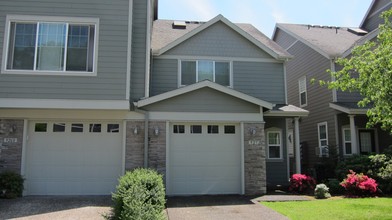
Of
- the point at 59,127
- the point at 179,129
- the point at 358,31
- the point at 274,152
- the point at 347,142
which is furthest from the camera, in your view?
the point at 358,31

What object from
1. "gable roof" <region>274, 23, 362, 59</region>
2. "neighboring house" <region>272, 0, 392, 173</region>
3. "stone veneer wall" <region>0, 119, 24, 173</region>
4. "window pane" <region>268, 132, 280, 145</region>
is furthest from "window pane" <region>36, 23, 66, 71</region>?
Answer: "gable roof" <region>274, 23, 362, 59</region>

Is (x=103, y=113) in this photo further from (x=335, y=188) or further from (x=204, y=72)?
(x=335, y=188)

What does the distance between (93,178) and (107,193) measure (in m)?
0.68

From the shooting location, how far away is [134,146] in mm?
11664

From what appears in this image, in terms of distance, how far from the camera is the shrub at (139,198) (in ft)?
21.1

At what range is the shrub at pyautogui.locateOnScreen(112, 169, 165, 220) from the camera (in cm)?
642

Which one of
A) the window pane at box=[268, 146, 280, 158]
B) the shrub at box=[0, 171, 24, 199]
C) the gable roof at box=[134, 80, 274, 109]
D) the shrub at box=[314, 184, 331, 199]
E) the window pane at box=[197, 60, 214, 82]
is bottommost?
the shrub at box=[314, 184, 331, 199]

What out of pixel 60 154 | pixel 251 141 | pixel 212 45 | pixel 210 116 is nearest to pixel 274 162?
pixel 251 141

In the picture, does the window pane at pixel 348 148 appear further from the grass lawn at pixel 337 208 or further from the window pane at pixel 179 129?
the window pane at pixel 179 129

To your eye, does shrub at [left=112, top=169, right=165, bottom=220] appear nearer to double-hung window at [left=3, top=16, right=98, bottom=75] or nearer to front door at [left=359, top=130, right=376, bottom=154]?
double-hung window at [left=3, top=16, right=98, bottom=75]

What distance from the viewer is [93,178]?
1161 centimetres

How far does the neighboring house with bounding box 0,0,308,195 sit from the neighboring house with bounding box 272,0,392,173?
5807mm

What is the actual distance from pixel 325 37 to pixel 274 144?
25.5 ft

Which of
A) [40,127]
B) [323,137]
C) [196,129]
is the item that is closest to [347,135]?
[323,137]
